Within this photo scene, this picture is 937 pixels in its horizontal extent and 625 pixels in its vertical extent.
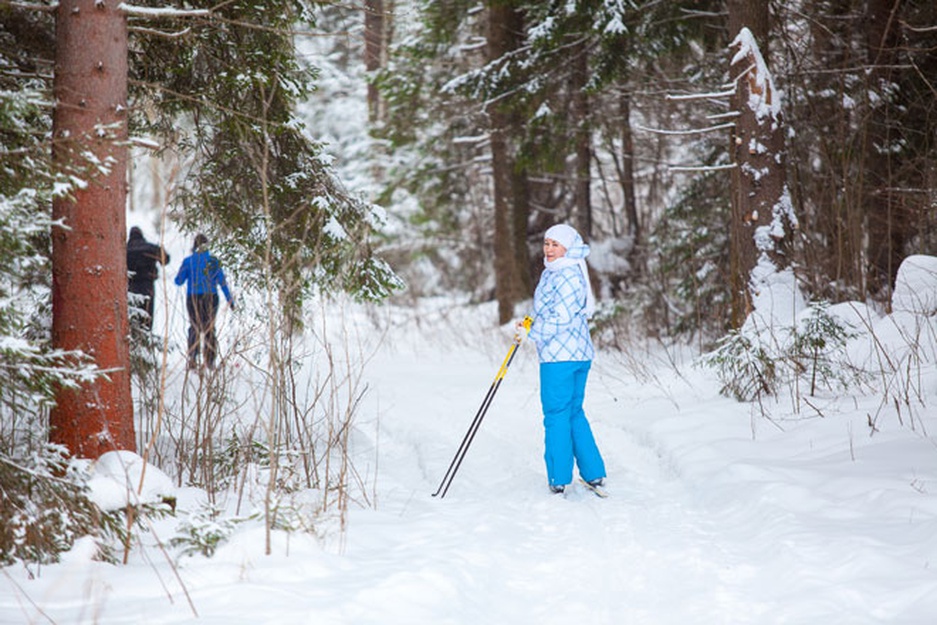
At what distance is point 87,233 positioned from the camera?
14.2ft

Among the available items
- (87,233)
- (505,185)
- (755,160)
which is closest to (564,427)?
(87,233)

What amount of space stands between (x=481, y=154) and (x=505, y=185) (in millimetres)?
3053

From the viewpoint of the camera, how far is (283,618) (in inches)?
125

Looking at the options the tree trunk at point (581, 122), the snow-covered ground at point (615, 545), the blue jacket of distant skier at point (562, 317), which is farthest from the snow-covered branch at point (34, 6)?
the tree trunk at point (581, 122)

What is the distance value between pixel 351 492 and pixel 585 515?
162 centimetres

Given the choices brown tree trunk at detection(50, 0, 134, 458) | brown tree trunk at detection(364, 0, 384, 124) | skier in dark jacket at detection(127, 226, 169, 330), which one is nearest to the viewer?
brown tree trunk at detection(50, 0, 134, 458)

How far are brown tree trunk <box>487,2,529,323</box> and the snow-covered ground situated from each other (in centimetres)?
814

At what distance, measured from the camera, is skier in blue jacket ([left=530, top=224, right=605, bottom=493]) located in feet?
18.2

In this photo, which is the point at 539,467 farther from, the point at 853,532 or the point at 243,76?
the point at 243,76

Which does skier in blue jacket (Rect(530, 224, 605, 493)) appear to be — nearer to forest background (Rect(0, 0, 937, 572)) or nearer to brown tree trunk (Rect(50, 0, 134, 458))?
forest background (Rect(0, 0, 937, 572))

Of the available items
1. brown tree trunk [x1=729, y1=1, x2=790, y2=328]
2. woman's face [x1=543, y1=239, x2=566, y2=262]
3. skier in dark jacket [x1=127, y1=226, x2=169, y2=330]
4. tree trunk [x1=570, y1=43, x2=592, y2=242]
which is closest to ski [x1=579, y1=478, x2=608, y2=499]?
woman's face [x1=543, y1=239, x2=566, y2=262]

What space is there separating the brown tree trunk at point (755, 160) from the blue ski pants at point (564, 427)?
3.26 m

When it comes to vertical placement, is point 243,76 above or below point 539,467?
above

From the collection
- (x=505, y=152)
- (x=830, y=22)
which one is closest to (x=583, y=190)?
(x=505, y=152)
